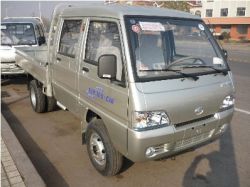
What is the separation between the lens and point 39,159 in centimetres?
471

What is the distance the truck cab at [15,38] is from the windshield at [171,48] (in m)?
6.07

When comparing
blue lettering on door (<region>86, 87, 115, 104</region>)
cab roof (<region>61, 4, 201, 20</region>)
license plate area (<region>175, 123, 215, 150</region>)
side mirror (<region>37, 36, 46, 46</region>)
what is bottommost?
license plate area (<region>175, 123, 215, 150</region>)

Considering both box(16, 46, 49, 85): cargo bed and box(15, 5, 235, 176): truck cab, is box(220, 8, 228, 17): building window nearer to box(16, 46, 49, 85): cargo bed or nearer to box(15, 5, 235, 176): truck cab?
box(16, 46, 49, 85): cargo bed

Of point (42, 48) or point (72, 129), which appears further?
point (42, 48)

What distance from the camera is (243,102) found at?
25.9 ft

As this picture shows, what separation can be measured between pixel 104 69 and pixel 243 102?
5469mm

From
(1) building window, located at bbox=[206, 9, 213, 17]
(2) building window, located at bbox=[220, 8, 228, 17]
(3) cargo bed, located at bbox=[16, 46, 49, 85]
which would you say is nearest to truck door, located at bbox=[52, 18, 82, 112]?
(3) cargo bed, located at bbox=[16, 46, 49, 85]

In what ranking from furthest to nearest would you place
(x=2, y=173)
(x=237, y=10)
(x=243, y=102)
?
(x=237, y=10) < (x=243, y=102) < (x=2, y=173)

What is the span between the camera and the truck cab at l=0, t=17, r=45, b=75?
29.4ft

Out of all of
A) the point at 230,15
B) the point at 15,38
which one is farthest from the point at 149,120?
the point at 230,15

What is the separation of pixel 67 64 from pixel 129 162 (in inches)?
68.4

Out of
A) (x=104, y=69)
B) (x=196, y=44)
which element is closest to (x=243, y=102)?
(x=196, y=44)

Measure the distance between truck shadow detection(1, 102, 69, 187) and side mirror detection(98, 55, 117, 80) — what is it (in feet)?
5.13

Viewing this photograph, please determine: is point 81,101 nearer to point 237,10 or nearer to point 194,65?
point 194,65
